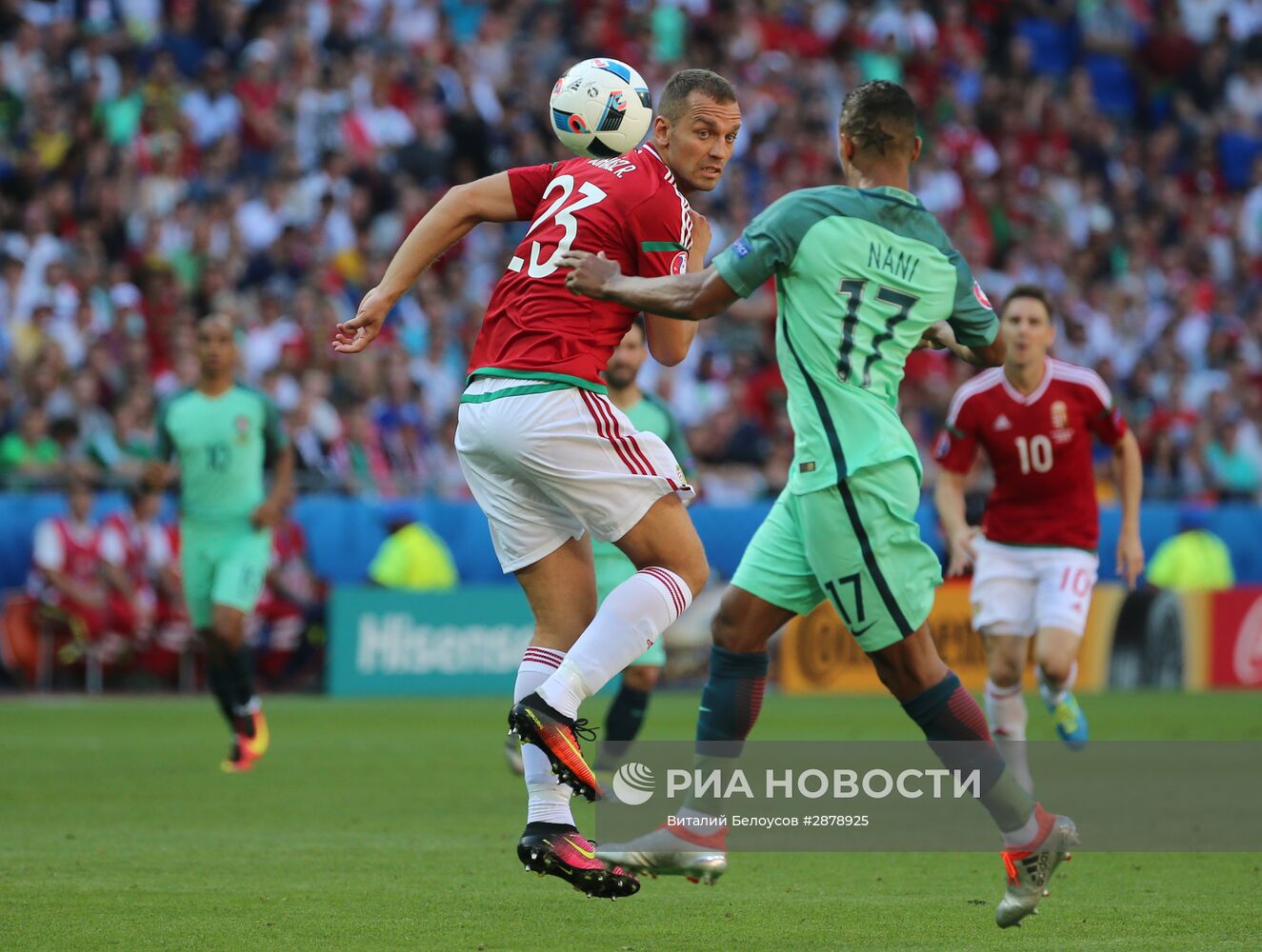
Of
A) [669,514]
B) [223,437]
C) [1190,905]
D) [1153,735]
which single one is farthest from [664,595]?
[1153,735]

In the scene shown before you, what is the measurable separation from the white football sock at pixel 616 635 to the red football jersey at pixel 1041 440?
428cm

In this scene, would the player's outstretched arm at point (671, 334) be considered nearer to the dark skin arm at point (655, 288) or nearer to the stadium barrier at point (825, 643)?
the dark skin arm at point (655, 288)

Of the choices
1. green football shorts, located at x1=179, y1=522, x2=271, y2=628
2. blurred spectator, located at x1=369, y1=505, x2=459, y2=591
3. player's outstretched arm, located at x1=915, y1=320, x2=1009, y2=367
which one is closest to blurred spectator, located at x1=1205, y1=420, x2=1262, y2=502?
blurred spectator, located at x1=369, y1=505, x2=459, y2=591

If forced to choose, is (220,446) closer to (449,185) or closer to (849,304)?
(849,304)

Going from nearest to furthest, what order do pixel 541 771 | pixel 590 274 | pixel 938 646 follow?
Answer: pixel 590 274, pixel 541 771, pixel 938 646

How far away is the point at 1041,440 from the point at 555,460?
4.77 metres

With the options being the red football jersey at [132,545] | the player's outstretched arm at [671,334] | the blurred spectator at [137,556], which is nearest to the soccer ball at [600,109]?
the player's outstretched arm at [671,334]

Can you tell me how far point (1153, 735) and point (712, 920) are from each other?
8.04 metres

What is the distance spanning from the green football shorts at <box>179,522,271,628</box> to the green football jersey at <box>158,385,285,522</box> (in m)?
0.11

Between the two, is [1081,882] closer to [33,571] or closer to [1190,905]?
[1190,905]

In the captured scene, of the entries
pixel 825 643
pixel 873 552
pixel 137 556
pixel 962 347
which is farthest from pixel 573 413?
pixel 825 643

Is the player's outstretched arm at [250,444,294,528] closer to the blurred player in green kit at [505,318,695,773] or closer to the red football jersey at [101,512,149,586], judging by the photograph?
the blurred player in green kit at [505,318,695,773]

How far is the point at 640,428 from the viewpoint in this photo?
11.2 m

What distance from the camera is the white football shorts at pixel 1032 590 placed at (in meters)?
10.3
